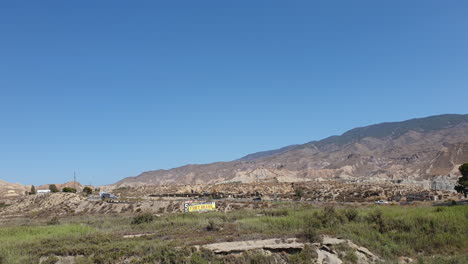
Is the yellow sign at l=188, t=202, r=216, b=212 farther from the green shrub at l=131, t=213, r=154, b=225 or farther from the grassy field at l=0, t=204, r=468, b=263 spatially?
the grassy field at l=0, t=204, r=468, b=263

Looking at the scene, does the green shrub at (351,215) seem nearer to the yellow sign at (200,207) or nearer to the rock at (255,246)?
the rock at (255,246)

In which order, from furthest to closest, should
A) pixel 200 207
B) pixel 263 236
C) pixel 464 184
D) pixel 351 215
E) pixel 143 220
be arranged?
pixel 464 184 < pixel 200 207 < pixel 143 220 < pixel 351 215 < pixel 263 236

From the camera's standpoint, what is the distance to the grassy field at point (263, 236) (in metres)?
16.4

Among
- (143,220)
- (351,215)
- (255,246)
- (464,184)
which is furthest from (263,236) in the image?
(464,184)

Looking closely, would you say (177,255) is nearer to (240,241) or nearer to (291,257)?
(240,241)

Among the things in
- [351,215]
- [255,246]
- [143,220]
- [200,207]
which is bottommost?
[255,246]

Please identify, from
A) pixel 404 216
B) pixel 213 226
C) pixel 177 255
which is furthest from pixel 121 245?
pixel 404 216

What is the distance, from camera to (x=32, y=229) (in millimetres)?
25953

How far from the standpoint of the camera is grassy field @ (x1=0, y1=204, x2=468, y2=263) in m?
16.4

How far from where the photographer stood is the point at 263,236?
1898 centimetres

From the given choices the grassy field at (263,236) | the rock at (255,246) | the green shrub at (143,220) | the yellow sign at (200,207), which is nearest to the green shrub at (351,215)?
the grassy field at (263,236)

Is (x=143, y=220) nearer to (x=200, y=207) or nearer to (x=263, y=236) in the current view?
(x=200, y=207)

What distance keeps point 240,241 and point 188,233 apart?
504cm

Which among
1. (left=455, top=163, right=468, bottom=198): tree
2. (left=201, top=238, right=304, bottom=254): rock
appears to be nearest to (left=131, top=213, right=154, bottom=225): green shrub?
(left=201, top=238, right=304, bottom=254): rock
